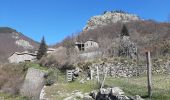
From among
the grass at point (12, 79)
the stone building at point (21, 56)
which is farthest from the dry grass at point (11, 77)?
the stone building at point (21, 56)

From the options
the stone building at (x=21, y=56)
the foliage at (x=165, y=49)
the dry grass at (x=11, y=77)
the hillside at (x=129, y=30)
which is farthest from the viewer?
the stone building at (x=21, y=56)

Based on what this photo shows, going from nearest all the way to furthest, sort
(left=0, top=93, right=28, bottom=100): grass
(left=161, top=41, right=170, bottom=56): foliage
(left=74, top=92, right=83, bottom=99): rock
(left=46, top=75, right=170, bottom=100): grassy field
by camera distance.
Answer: (left=46, top=75, right=170, bottom=100): grassy field < (left=74, top=92, right=83, bottom=99): rock < (left=0, top=93, right=28, bottom=100): grass < (left=161, top=41, right=170, bottom=56): foliage

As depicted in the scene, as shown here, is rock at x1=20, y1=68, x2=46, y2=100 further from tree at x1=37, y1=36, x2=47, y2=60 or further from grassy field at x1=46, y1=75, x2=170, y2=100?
tree at x1=37, y1=36, x2=47, y2=60

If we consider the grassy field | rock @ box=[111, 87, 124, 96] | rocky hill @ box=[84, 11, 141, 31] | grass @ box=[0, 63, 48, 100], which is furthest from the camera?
rocky hill @ box=[84, 11, 141, 31]

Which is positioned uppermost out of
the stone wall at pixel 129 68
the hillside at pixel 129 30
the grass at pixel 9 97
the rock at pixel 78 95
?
the hillside at pixel 129 30

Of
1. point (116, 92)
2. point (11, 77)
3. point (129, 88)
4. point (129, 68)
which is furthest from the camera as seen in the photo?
point (11, 77)

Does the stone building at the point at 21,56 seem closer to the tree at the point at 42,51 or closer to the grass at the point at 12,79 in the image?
the tree at the point at 42,51

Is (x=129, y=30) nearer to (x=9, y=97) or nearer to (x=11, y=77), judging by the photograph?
(x=11, y=77)

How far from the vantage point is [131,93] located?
64.7ft

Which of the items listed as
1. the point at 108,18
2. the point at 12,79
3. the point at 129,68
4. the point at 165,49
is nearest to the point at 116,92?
the point at 129,68

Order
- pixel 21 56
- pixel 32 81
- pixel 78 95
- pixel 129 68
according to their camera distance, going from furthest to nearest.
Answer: pixel 21 56, pixel 32 81, pixel 129 68, pixel 78 95

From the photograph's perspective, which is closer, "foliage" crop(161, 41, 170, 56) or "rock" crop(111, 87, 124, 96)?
"rock" crop(111, 87, 124, 96)

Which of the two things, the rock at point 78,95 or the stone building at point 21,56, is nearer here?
the rock at point 78,95

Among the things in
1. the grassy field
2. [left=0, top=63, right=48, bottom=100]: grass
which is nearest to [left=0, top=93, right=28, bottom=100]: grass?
[left=0, top=63, right=48, bottom=100]: grass
